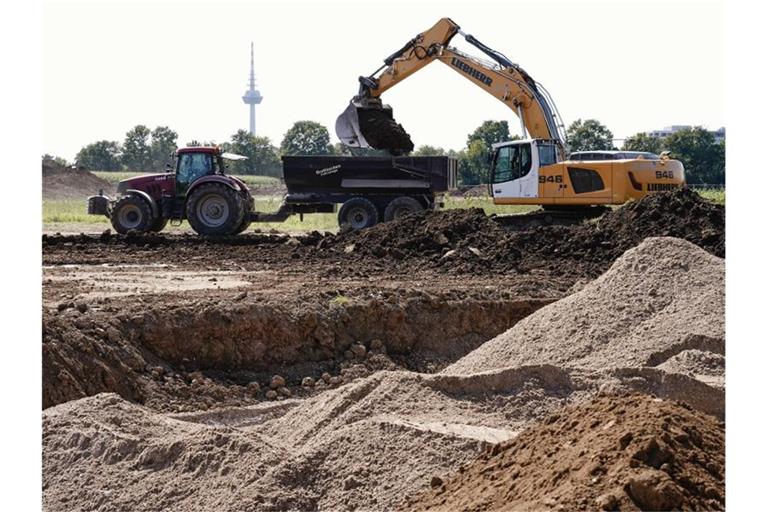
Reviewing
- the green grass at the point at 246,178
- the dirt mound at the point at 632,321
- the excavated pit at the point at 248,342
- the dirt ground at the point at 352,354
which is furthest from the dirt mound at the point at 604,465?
Result: the green grass at the point at 246,178

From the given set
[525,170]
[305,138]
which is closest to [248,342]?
[525,170]

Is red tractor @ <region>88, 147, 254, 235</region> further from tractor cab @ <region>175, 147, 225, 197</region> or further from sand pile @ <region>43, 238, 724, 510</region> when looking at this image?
sand pile @ <region>43, 238, 724, 510</region>

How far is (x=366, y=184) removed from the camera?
76.0 ft

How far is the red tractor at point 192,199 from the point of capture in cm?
2222

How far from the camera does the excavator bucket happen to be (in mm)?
24172

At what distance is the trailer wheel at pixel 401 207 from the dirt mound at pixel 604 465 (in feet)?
53.9

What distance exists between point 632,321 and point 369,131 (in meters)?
15.1

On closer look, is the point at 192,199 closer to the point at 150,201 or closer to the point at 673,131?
the point at 150,201

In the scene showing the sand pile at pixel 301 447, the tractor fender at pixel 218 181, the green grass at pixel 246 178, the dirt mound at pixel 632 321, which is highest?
the green grass at pixel 246 178

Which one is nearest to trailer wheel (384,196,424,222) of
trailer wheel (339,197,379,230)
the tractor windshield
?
trailer wheel (339,197,379,230)

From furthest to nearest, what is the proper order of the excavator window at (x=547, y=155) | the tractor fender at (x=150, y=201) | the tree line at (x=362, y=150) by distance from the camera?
the tree line at (x=362, y=150), the tractor fender at (x=150, y=201), the excavator window at (x=547, y=155)

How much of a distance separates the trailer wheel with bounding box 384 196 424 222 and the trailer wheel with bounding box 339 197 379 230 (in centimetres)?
31

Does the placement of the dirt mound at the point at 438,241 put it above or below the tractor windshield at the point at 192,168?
below

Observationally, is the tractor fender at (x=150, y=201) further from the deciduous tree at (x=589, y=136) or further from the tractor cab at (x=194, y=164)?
the deciduous tree at (x=589, y=136)
